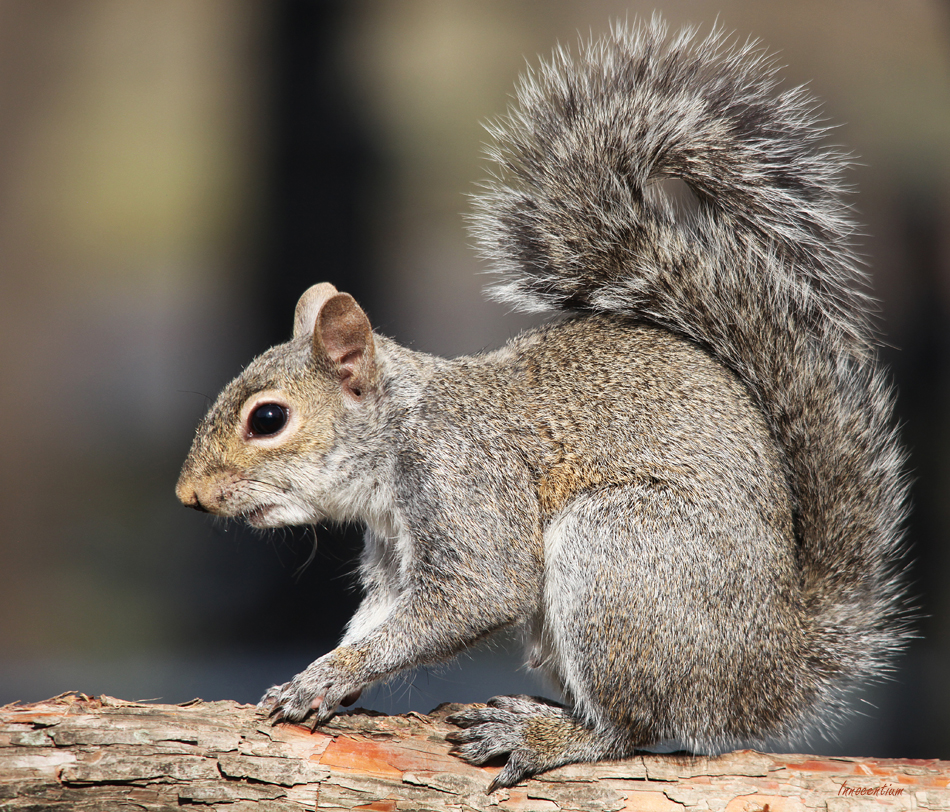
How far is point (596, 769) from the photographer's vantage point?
1269mm

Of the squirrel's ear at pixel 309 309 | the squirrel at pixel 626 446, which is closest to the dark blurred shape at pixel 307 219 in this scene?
the squirrel's ear at pixel 309 309

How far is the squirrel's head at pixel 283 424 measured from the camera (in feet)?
4.30

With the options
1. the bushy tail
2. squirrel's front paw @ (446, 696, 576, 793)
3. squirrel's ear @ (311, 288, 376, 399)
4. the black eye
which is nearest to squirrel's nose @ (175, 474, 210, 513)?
the black eye

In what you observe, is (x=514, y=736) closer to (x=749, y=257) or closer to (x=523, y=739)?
(x=523, y=739)

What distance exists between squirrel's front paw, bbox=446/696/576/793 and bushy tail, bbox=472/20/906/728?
18.5 inches

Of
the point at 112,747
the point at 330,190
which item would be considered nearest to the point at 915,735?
the point at 112,747

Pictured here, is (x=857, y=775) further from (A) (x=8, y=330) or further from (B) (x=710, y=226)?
(A) (x=8, y=330)

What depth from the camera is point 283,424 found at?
1.35 m

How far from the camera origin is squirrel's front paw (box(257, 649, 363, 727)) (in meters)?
1.19

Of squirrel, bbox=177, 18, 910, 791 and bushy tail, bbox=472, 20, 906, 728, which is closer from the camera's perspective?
squirrel, bbox=177, 18, 910, 791

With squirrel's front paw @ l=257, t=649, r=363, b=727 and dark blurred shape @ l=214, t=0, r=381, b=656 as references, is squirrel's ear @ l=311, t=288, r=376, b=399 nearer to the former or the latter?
squirrel's front paw @ l=257, t=649, r=363, b=727

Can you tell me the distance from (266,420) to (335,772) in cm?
55

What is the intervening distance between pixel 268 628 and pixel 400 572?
1.67 meters

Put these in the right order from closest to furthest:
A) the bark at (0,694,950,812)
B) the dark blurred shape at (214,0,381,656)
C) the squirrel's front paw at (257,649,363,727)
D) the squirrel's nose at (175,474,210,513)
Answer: the bark at (0,694,950,812) < the squirrel's front paw at (257,649,363,727) < the squirrel's nose at (175,474,210,513) < the dark blurred shape at (214,0,381,656)
